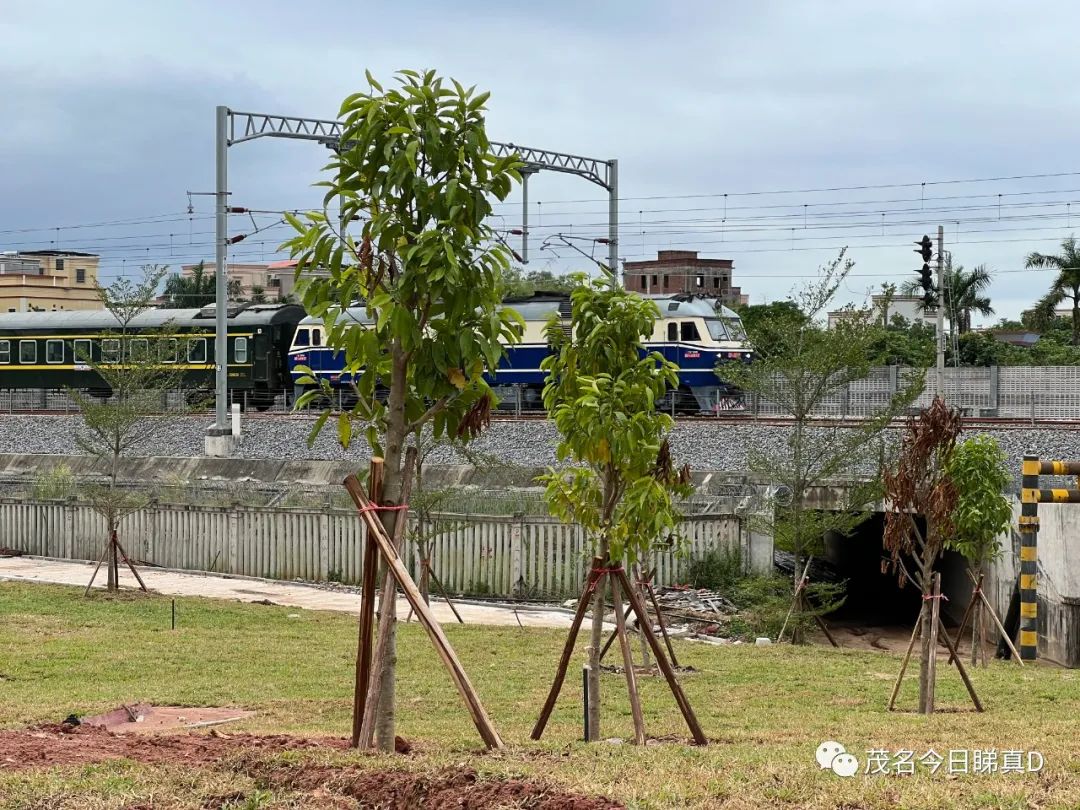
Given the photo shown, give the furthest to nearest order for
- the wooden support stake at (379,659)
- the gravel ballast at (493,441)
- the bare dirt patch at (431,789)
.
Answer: the gravel ballast at (493,441), the wooden support stake at (379,659), the bare dirt patch at (431,789)

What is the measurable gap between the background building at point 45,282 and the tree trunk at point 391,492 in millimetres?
81508

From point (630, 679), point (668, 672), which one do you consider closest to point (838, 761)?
point (668, 672)

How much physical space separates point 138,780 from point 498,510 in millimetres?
18634

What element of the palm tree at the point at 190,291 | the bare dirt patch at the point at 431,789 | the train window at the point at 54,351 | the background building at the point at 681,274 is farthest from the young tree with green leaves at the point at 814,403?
the background building at the point at 681,274

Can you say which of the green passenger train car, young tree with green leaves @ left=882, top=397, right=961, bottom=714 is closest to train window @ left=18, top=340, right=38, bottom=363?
the green passenger train car

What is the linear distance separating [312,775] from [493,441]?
27.4m

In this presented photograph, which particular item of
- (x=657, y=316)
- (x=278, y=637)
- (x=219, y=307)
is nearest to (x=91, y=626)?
(x=278, y=637)

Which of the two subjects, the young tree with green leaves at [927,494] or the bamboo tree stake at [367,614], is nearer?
the bamboo tree stake at [367,614]

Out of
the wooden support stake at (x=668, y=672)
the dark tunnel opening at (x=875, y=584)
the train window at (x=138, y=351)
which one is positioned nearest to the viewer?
the wooden support stake at (x=668, y=672)

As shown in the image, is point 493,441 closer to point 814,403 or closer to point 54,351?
point 814,403

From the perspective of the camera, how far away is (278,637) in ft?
59.0

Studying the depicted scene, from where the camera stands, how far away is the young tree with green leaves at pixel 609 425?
955 cm

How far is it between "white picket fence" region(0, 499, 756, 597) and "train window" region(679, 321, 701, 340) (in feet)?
53.4

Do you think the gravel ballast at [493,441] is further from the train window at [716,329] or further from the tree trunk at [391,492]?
the tree trunk at [391,492]
